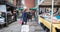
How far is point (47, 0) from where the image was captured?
10391mm

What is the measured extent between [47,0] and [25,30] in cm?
476

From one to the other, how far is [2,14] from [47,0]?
7891 millimetres

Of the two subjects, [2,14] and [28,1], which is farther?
[28,1]

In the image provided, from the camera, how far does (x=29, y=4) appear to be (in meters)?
37.4

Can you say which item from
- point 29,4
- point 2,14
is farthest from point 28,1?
point 2,14

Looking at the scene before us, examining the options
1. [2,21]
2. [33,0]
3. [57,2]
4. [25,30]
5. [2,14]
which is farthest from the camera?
[33,0]

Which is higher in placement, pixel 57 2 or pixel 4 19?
pixel 57 2

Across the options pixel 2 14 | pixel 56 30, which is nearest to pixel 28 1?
pixel 2 14

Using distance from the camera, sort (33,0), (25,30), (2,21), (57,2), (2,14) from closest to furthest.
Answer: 1. (25,30)
2. (57,2)
3. (2,21)
4. (2,14)
5. (33,0)

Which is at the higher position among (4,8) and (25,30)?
(4,8)

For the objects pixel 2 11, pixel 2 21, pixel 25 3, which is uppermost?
pixel 25 3

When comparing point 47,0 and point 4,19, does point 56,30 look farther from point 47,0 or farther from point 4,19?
point 4,19

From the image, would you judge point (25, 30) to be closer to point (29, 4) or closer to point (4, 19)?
point (4, 19)

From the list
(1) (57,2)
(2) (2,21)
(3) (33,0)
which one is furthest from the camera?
Answer: (3) (33,0)
